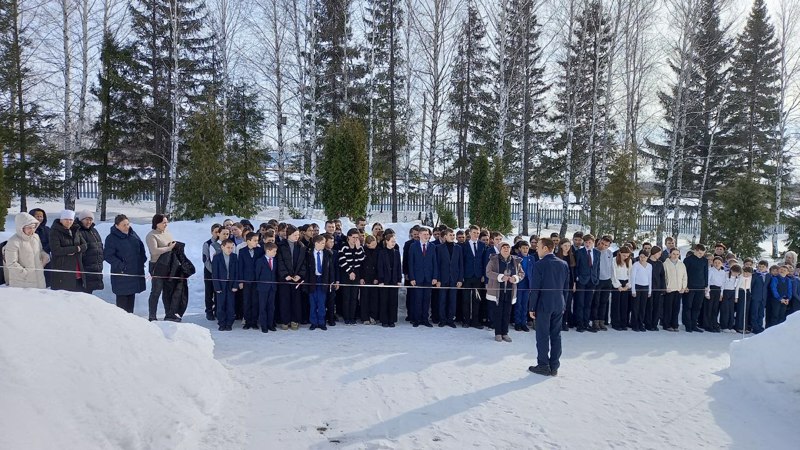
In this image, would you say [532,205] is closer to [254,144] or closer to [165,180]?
[254,144]

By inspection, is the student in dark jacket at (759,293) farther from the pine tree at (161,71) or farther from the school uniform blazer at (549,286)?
the pine tree at (161,71)

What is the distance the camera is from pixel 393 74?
25.1 meters

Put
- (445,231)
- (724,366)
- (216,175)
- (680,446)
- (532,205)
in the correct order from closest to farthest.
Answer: (680,446) → (724,366) → (445,231) → (216,175) → (532,205)

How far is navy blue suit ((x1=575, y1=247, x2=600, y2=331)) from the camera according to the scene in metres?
10.1

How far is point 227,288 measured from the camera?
884 cm

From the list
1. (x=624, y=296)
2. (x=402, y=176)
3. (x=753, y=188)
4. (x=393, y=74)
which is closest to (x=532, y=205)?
(x=402, y=176)

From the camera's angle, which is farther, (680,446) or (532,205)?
(532,205)

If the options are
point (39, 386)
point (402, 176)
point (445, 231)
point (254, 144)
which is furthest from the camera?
point (402, 176)

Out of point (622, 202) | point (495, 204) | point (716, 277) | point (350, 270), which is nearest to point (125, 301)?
point (350, 270)

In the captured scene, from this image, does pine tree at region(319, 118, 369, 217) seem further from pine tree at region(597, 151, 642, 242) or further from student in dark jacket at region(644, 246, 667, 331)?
student in dark jacket at region(644, 246, 667, 331)

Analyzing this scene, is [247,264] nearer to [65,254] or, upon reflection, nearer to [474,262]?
[65,254]

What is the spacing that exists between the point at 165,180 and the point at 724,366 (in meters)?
25.0

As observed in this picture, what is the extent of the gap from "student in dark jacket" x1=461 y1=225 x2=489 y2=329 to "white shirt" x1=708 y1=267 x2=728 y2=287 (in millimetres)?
5103

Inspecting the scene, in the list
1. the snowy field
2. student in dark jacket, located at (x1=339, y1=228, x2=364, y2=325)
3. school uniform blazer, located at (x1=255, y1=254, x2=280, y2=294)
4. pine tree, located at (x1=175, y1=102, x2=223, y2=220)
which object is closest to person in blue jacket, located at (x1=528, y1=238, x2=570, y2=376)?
the snowy field
